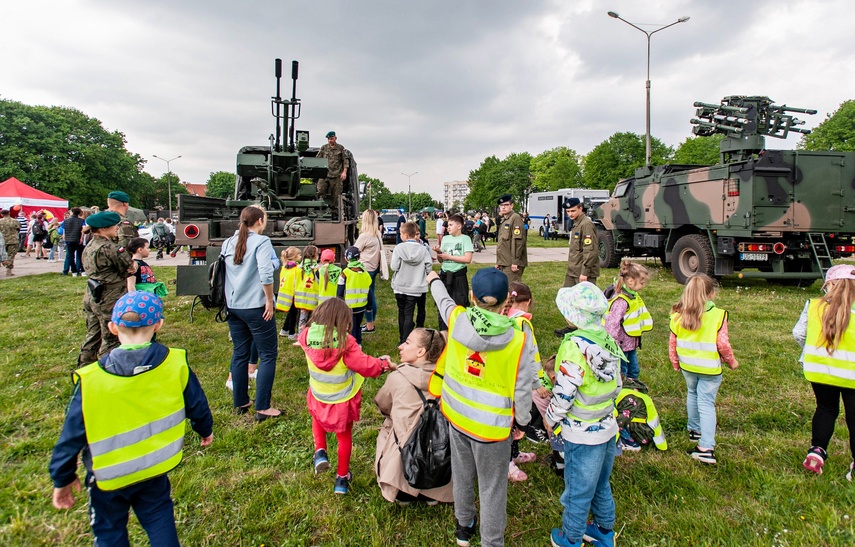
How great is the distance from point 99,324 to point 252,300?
1.81 metres

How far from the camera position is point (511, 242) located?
20.2 feet

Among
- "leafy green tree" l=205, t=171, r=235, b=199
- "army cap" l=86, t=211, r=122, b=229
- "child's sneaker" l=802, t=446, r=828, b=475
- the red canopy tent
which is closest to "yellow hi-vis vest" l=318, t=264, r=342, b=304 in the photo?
"army cap" l=86, t=211, r=122, b=229

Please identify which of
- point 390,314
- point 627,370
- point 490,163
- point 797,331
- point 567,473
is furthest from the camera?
point 490,163

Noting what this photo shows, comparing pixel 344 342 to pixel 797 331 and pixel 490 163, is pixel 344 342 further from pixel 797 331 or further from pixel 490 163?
pixel 490 163

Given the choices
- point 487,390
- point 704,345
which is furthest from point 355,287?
point 704,345

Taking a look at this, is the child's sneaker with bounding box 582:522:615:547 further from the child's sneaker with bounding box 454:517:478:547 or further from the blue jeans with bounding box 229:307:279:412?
the blue jeans with bounding box 229:307:279:412

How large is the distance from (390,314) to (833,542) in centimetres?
585

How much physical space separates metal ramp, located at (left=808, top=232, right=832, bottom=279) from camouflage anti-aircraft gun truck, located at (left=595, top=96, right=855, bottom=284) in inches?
0.7

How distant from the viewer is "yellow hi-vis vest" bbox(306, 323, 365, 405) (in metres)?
2.76

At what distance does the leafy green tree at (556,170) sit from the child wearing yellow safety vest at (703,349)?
2248 inches

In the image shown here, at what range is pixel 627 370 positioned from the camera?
4.09 m

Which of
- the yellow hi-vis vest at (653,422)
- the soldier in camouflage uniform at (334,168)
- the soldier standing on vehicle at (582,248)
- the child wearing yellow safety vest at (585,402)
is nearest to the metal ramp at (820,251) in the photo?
the soldier standing on vehicle at (582,248)

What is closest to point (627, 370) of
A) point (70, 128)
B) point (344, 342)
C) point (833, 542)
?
point (833, 542)

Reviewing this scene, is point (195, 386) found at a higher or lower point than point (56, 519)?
higher
